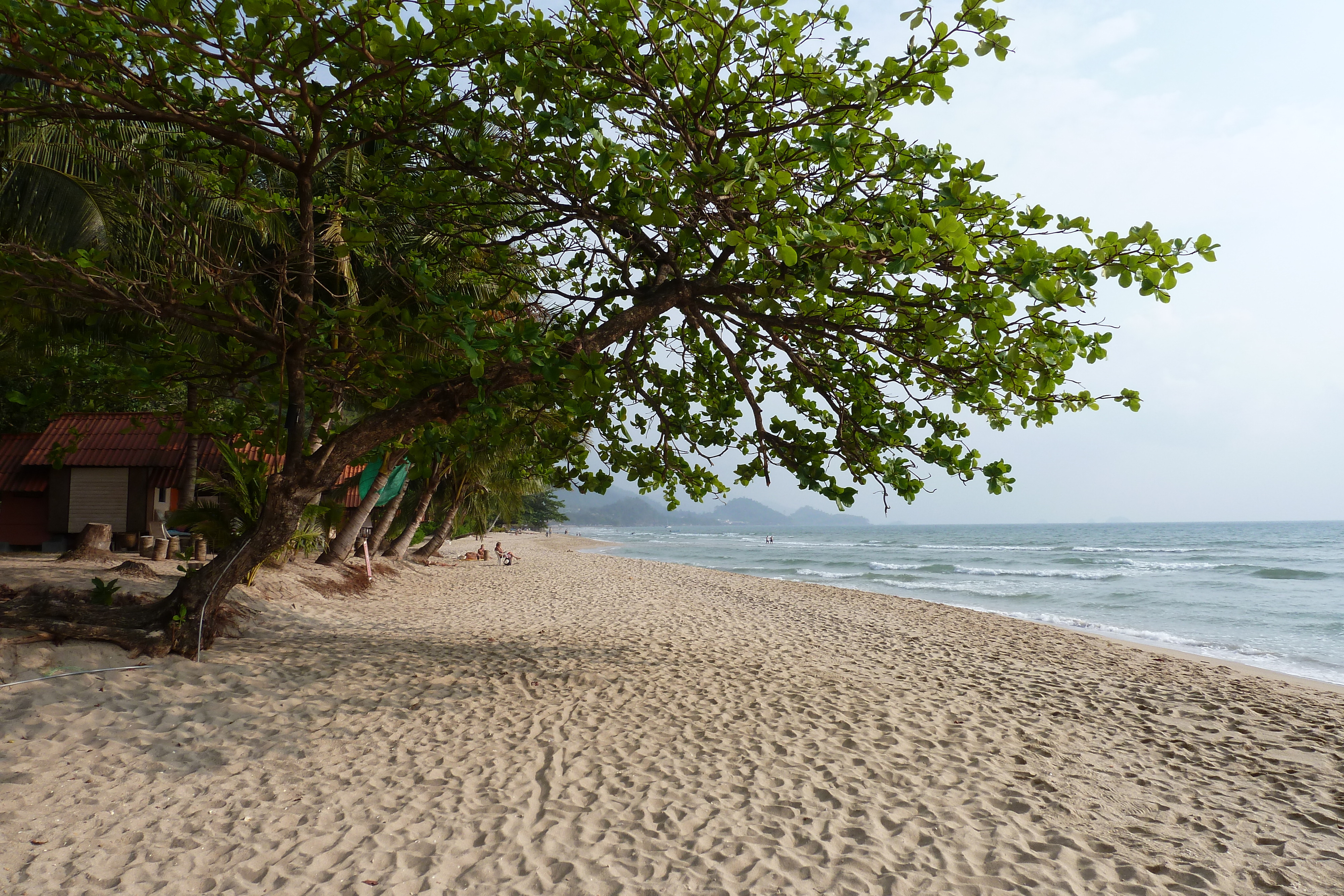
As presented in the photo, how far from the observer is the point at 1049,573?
3036cm

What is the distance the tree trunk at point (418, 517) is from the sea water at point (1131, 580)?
13.5 m

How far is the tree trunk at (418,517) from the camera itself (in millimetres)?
16656

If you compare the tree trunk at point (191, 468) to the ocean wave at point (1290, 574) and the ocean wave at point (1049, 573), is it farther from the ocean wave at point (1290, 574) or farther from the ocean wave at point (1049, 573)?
the ocean wave at point (1290, 574)

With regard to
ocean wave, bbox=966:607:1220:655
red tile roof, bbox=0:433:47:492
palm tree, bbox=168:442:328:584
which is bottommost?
ocean wave, bbox=966:607:1220:655

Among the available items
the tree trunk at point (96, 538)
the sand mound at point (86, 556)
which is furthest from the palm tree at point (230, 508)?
the tree trunk at point (96, 538)

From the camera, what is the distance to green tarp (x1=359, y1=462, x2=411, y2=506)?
11.3 m

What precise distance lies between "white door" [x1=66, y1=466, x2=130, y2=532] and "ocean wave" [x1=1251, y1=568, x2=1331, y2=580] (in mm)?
35992

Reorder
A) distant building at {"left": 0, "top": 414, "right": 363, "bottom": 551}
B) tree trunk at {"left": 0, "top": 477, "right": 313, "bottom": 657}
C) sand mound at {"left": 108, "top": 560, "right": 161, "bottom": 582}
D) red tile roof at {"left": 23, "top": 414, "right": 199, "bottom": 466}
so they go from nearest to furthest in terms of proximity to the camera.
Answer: tree trunk at {"left": 0, "top": 477, "right": 313, "bottom": 657}
sand mound at {"left": 108, "top": 560, "right": 161, "bottom": 582}
red tile roof at {"left": 23, "top": 414, "right": 199, "bottom": 466}
distant building at {"left": 0, "top": 414, "right": 363, "bottom": 551}

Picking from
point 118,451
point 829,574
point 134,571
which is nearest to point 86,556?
point 134,571

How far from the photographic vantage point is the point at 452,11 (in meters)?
4.12

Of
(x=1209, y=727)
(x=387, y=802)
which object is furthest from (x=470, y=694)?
(x=1209, y=727)

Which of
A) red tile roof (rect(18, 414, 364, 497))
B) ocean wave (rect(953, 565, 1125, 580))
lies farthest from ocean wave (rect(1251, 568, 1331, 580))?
red tile roof (rect(18, 414, 364, 497))

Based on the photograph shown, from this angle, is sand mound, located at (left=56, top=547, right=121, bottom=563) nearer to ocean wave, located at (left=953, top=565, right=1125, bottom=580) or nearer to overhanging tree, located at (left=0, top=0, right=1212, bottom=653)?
overhanging tree, located at (left=0, top=0, right=1212, bottom=653)

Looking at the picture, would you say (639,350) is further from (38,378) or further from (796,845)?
(38,378)
